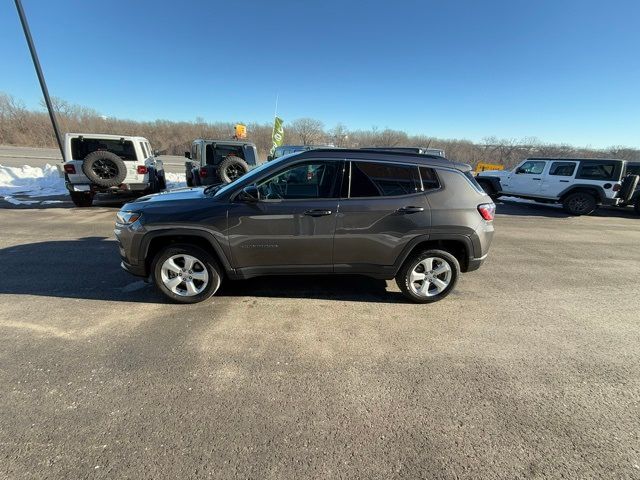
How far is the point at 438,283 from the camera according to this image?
3.96 metres

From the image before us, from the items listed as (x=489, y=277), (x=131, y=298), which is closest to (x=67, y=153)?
(x=131, y=298)

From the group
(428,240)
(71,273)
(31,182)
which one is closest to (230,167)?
(71,273)

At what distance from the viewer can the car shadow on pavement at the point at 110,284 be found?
400 centimetres

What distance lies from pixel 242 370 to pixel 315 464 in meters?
1.04

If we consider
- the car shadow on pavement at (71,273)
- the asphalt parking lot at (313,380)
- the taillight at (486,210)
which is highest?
the taillight at (486,210)

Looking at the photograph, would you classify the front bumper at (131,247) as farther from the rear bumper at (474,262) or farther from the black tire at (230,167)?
the black tire at (230,167)

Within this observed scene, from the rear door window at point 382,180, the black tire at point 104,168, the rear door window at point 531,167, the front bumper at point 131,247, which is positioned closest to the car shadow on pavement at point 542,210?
the rear door window at point 531,167

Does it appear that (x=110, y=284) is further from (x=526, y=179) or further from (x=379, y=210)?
(x=526, y=179)

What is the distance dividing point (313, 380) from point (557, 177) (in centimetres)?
1325

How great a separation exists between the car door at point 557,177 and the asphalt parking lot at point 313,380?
8600mm

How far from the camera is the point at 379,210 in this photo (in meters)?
3.62

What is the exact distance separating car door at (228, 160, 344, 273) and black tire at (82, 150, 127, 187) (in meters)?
6.69

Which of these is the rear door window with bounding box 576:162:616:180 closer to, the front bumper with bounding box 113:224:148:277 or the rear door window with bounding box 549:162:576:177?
the rear door window with bounding box 549:162:576:177

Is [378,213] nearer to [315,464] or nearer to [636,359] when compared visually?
[315,464]
